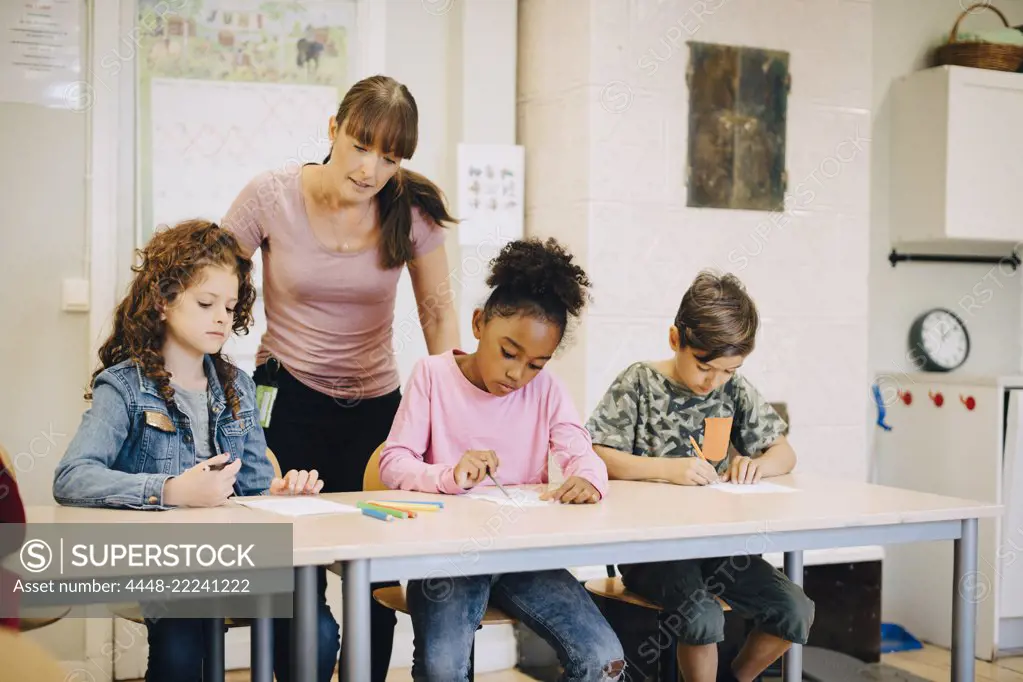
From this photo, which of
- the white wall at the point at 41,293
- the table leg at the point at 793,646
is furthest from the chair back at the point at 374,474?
the white wall at the point at 41,293

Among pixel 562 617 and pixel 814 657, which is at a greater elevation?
pixel 562 617

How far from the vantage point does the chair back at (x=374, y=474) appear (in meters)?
2.31

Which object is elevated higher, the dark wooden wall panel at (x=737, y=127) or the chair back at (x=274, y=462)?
the dark wooden wall panel at (x=737, y=127)

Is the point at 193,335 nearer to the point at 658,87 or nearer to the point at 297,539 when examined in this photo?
the point at 297,539

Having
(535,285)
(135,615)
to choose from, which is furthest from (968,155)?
(135,615)

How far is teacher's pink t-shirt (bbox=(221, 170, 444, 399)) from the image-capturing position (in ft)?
7.89

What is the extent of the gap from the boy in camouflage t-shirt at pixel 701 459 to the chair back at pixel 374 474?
1.60ft

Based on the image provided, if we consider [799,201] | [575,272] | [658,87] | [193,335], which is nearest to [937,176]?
[799,201]

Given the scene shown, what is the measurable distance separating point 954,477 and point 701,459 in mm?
1755

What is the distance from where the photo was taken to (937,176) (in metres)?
3.74

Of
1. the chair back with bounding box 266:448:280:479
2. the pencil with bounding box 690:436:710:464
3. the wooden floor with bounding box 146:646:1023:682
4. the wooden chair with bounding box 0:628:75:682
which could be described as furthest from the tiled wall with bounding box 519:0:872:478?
the wooden chair with bounding box 0:628:75:682

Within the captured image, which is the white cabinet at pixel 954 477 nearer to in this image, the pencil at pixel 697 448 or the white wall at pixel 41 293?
the pencil at pixel 697 448

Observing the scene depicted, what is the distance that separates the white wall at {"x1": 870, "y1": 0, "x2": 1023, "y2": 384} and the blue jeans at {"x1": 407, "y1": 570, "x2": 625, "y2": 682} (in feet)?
7.72

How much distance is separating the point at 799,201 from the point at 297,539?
2.35 metres
